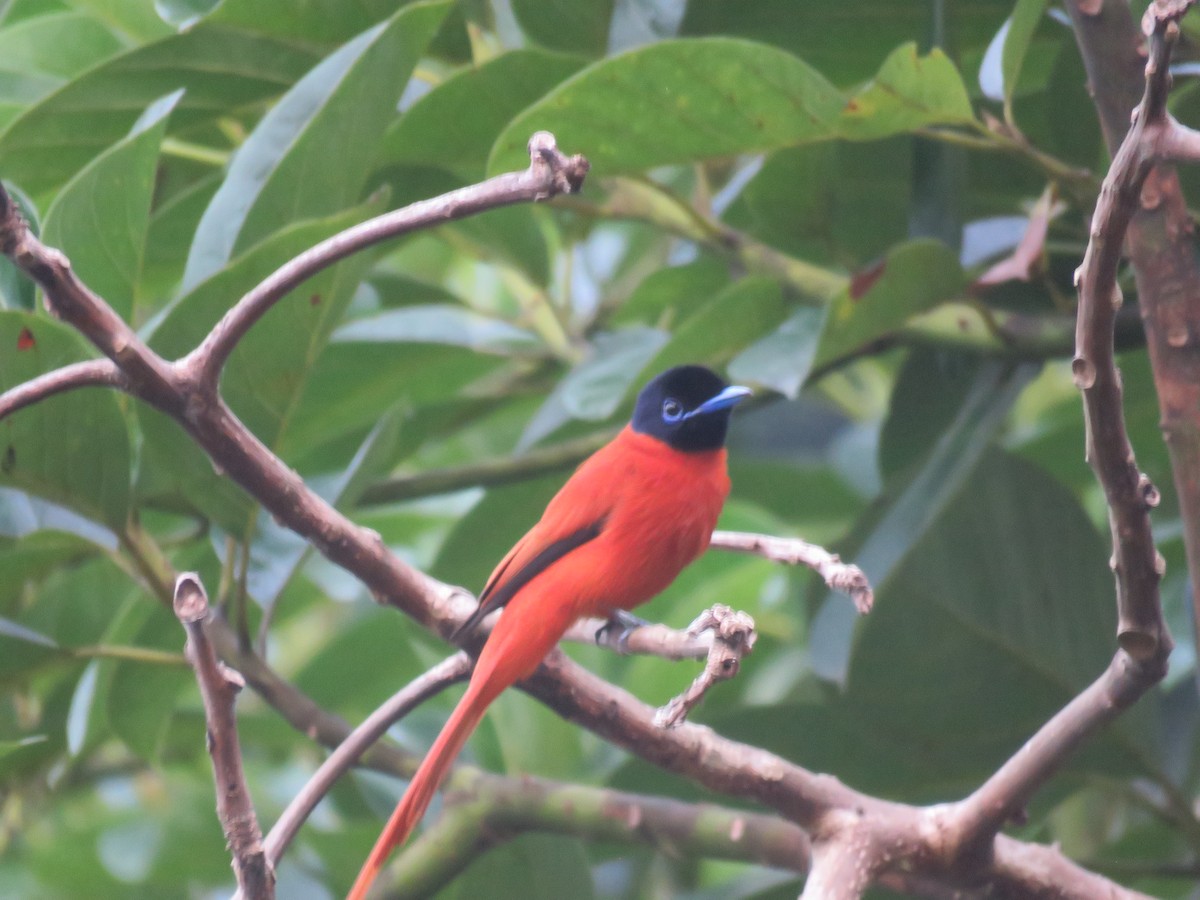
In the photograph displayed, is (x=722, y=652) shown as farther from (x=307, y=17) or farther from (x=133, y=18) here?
(x=133, y=18)

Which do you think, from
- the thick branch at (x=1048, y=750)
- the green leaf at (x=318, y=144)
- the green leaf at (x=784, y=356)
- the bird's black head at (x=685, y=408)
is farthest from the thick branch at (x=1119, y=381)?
the green leaf at (x=318, y=144)

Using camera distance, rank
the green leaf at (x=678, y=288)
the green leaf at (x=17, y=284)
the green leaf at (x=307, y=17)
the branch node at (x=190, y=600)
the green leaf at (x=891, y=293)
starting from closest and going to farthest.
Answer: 1. the branch node at (x=190, y=600)
2. the green leaf at (x=17, y=284)
3. the green leaf at (x=891, y=293)
4. the green leaf at (x=307, y=17)
5. the green leaf at (x=678, y=288)

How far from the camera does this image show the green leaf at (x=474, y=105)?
2.43 meters

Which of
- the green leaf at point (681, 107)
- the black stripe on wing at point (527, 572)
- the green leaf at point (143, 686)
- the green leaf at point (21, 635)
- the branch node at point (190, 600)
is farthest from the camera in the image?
the green leaf at point (143, 686)

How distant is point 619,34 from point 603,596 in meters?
1.05

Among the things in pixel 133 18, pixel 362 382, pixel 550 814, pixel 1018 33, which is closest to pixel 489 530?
pixel 362 382

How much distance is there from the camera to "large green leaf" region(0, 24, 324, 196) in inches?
97.6

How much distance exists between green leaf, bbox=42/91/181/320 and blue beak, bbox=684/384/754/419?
0.96m

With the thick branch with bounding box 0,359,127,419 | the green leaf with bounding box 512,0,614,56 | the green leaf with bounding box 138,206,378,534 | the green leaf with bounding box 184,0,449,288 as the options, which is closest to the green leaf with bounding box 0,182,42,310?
the green leaf with bounding box 138,206,378,534

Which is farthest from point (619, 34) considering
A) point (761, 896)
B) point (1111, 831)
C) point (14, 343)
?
point (1111, 831)

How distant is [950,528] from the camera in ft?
8.25

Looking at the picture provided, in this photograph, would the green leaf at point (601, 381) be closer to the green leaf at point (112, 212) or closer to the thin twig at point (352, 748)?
the thin twig at point (352, 748)

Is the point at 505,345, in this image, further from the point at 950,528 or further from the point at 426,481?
the point at 950,528

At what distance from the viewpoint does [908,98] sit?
211cm
